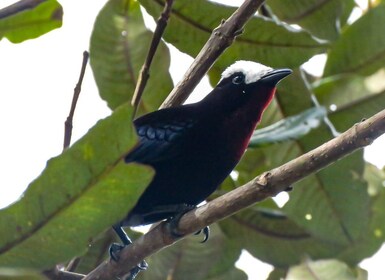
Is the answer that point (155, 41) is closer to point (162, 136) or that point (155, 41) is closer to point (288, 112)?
point (162, 136)

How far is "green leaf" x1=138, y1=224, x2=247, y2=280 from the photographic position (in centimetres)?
257

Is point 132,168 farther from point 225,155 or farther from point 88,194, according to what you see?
point 225,155

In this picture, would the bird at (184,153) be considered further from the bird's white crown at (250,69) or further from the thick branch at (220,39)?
the thick branch at (220,39)

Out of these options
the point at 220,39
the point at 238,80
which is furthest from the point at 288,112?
the point at 220,39

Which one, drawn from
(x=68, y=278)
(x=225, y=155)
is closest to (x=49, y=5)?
(x=225, y=155)

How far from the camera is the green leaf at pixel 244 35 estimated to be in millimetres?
2486

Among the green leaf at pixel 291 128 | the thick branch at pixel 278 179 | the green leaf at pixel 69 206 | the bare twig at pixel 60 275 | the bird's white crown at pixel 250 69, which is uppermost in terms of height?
the bird's white crown at pixel 250 69

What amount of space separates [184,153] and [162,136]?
0.26ft

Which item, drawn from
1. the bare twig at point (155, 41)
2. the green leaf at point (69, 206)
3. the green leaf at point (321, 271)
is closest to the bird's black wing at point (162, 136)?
the bare twig at point (155, 41)

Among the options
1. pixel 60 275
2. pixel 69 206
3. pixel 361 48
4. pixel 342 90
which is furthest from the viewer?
pixel 361 48

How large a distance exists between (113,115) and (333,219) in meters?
1.53

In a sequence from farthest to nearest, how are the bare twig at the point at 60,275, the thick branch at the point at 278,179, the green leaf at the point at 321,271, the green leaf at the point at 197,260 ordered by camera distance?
the green leaf at the point at 321,271 < the green leaf at the point at 197,260 < the bare twig at the point at 60,275 < the thick branch at the point at 278,179

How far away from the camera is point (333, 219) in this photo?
2.78 m

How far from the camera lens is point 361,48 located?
301cm
